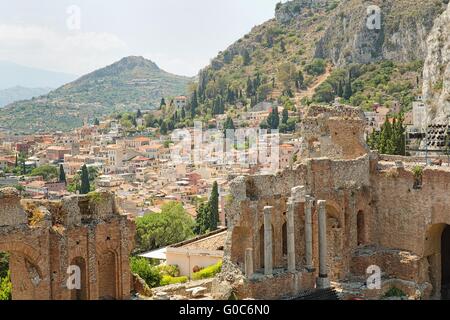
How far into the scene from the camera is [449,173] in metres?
30.3

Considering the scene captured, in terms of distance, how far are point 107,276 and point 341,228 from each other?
11144mm

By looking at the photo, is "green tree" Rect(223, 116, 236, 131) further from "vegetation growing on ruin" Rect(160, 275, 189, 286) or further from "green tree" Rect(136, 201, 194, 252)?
"vegetation growing on ruin" Rect(160, 275, 189, 286)

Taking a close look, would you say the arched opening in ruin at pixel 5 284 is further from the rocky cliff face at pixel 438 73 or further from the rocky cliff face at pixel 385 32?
the rocky cliff face at pixel 385 32

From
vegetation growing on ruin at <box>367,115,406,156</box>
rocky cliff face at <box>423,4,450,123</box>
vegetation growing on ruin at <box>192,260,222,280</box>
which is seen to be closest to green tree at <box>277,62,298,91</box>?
rocky cliff face at <box>423,4,450,123</box>

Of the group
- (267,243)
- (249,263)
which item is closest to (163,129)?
(267,243)

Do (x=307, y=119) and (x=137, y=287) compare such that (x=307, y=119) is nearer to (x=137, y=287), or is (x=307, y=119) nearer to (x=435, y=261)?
(x=435, y=261)

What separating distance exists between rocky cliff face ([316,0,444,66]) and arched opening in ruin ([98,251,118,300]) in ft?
458

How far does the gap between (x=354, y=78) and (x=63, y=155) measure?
2816 inches

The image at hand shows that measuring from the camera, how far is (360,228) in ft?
109

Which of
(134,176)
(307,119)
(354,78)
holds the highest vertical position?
(354,78)

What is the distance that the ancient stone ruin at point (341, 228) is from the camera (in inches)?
1125

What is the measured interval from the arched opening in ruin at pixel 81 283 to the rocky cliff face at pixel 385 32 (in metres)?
141

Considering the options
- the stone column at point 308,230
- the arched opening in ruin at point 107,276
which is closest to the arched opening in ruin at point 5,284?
the arched opening in ruin at point 107,276

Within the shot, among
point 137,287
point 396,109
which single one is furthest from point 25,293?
point 396,109
